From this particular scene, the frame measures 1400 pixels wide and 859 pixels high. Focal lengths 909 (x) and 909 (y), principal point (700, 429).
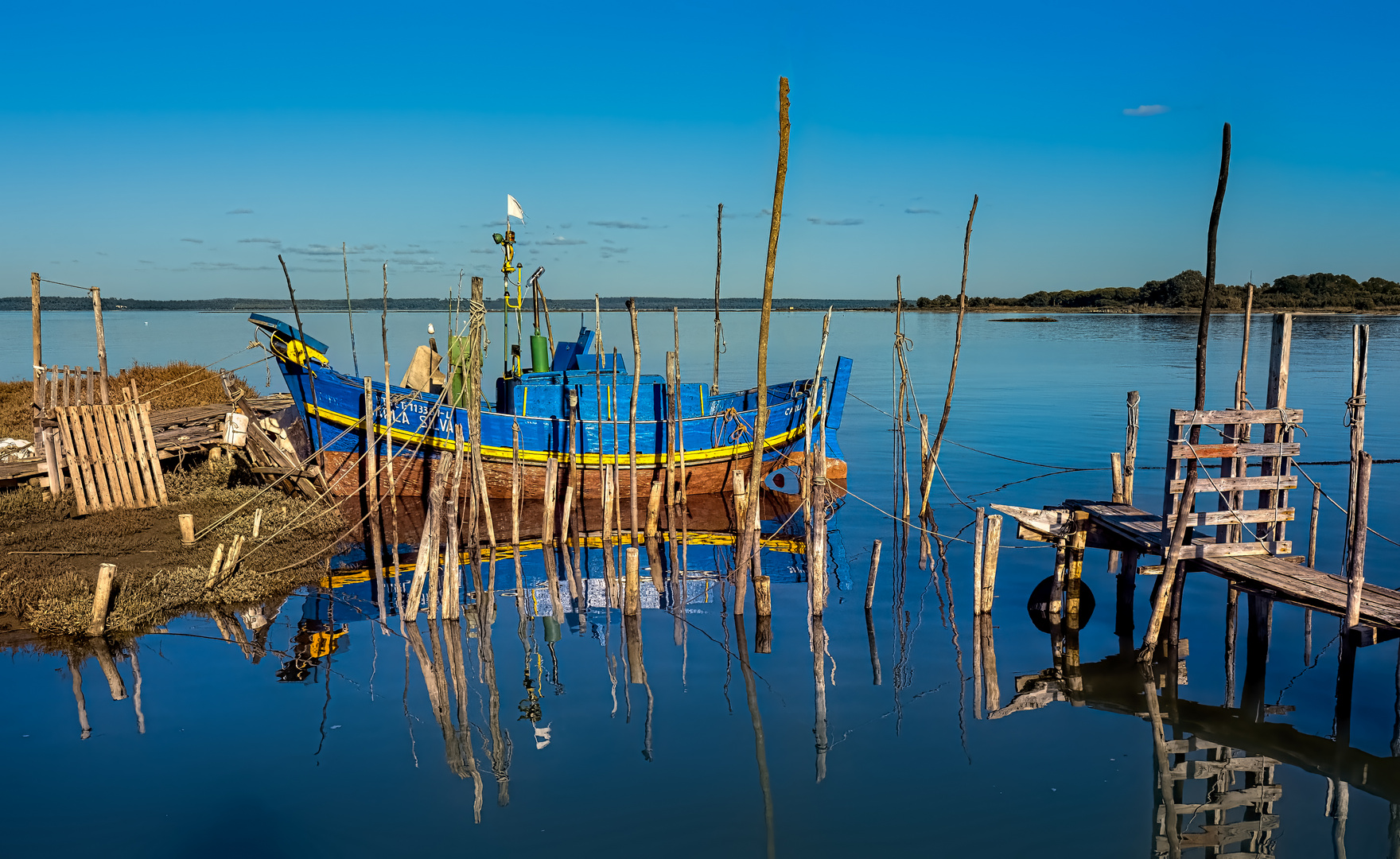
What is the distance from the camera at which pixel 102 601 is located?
941 centimetres

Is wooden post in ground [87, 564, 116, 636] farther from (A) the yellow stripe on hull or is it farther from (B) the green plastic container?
(B) the green plastic container

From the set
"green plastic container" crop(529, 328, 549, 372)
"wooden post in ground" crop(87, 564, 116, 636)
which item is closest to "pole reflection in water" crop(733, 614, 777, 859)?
"wooden post in ground" crop(87, 564, 116, 636)

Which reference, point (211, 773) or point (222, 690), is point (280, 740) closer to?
point (211, 773)

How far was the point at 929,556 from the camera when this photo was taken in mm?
13945

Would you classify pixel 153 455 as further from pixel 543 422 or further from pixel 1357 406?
pixel 1357 406

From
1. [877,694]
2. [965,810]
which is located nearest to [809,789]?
[965,810]

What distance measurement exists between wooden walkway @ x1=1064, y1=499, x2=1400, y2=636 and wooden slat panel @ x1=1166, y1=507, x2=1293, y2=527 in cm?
27

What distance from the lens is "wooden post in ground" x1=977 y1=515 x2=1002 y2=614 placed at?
32.1 feet

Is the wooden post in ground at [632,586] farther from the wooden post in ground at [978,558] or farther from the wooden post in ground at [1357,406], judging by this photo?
the wooden post in ground at [1357,406]

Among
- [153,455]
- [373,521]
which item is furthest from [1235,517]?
[153,455]

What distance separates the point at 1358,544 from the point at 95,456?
1581cm

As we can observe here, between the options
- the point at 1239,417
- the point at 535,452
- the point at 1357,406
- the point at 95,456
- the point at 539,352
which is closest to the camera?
the point at 1357,406

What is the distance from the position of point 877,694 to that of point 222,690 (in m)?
6.37

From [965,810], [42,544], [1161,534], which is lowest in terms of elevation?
[965,810]
